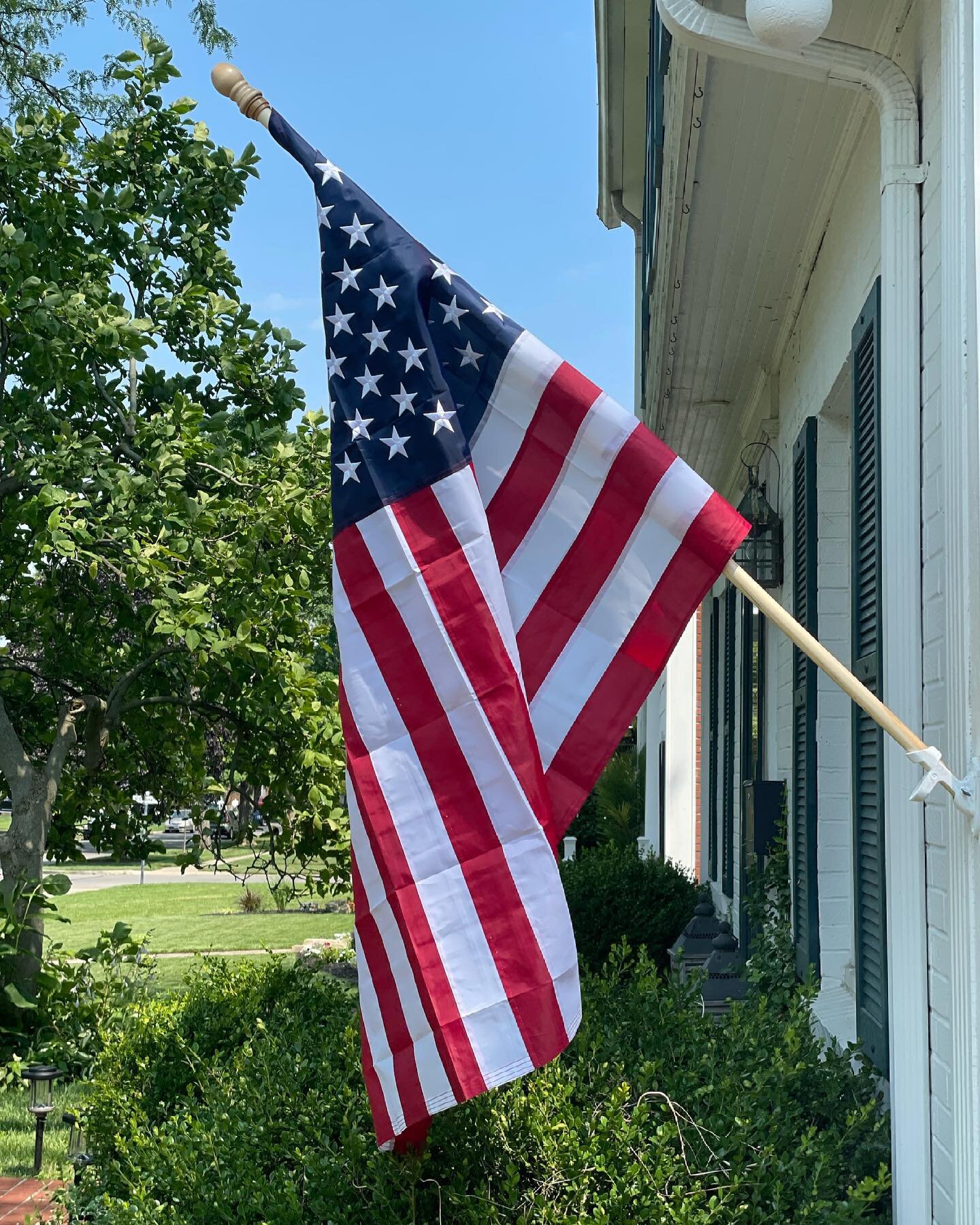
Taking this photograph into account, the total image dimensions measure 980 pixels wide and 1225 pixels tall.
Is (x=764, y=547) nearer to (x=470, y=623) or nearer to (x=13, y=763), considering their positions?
(x=470, y=623)

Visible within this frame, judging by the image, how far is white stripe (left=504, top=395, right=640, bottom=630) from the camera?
283 cm

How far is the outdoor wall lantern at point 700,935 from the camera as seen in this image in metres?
8.35

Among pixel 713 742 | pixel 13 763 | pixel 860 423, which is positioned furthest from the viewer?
pixel 713 742

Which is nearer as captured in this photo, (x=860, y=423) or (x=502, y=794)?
(x=502, y=794)

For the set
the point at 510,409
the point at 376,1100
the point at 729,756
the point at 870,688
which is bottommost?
the point at 376,1100

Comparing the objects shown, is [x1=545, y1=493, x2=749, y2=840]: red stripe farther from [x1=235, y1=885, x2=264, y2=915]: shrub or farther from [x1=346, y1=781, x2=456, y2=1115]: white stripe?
[x1=235, y1=885, x2=264, y2=915]: shrub

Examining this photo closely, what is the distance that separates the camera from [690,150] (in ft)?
13.6

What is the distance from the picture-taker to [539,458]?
2.91 meters

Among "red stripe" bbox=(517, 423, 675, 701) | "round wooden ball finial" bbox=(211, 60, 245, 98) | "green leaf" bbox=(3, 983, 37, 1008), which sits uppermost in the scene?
"round wooden ball finial" bbox=(211, 60, 245, 98)

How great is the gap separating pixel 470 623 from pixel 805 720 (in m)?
2.57

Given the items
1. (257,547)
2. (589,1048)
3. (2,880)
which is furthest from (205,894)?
(589,1048)

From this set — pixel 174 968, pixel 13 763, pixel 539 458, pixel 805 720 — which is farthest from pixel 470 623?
pixel 174 968

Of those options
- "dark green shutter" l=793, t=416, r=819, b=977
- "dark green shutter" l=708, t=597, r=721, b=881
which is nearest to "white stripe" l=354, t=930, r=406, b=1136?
"dark green shutter" l=793, t=416, r=819, b=977

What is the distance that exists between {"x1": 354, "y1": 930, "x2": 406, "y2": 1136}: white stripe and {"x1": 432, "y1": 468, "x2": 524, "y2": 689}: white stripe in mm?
750
